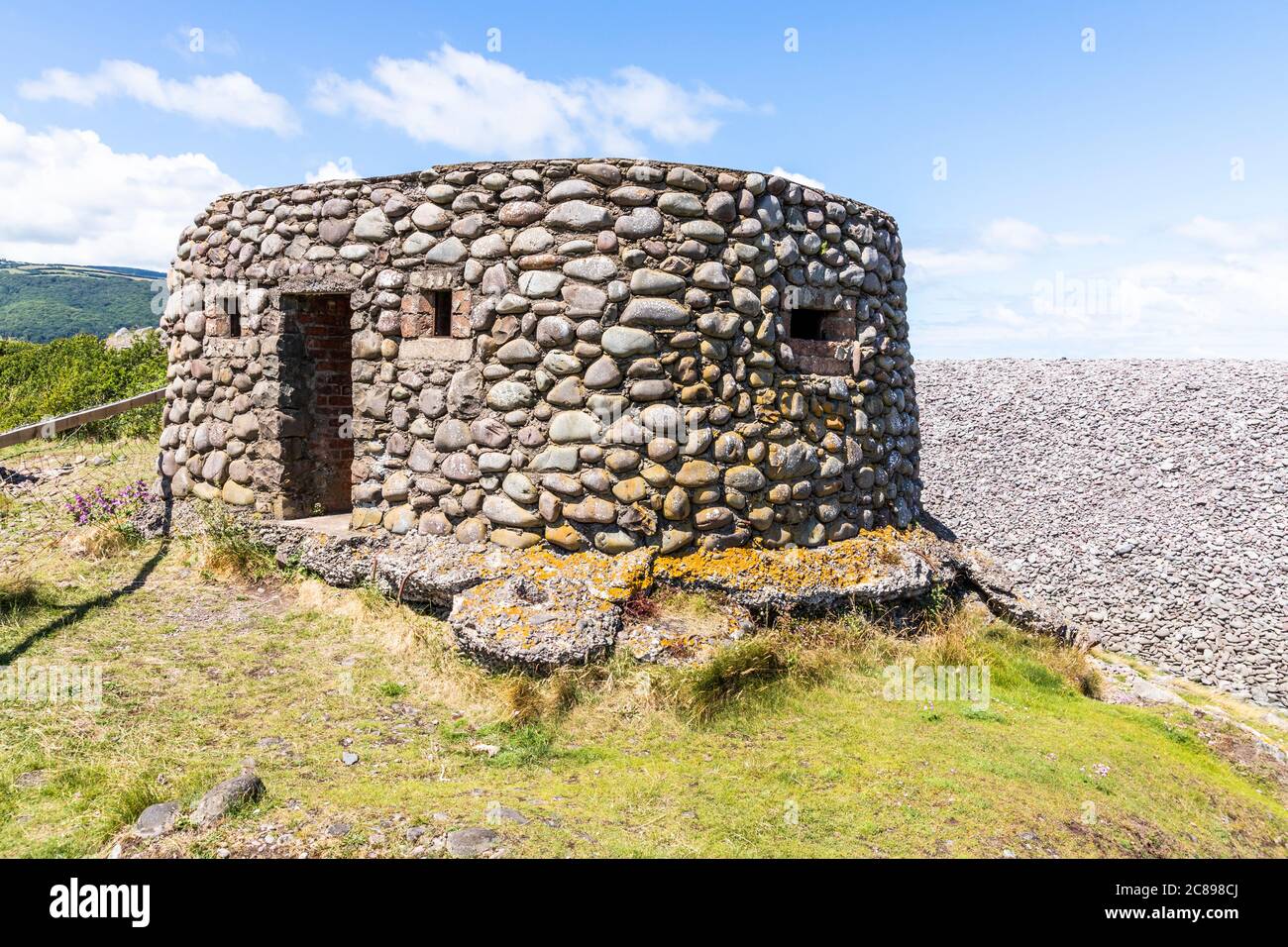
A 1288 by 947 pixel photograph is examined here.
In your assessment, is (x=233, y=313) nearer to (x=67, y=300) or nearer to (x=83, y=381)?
(x=83, y=381)

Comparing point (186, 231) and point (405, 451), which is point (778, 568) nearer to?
point (405, 451)

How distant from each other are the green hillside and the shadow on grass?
5752 centimetres

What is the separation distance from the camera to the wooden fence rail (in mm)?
11047

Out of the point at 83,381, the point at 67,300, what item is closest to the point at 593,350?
the point at 83,381

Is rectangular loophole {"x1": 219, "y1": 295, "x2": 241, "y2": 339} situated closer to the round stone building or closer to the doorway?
the round stone building

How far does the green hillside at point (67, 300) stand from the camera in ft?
200

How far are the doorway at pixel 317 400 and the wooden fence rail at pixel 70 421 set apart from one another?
5.24 m

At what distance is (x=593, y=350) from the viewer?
6277mm

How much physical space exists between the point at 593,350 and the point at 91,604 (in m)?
4.90

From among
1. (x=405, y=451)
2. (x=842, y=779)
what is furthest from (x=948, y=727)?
(x=405, y=451)

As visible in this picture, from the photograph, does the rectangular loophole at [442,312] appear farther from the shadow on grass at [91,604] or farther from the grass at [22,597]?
the grass at [22,597]

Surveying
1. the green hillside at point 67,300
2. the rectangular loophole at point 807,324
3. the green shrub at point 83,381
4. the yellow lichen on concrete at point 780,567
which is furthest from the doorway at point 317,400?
the green hillside at point 67,300

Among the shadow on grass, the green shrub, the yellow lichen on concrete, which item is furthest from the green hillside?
the yellow lichen on concrete
